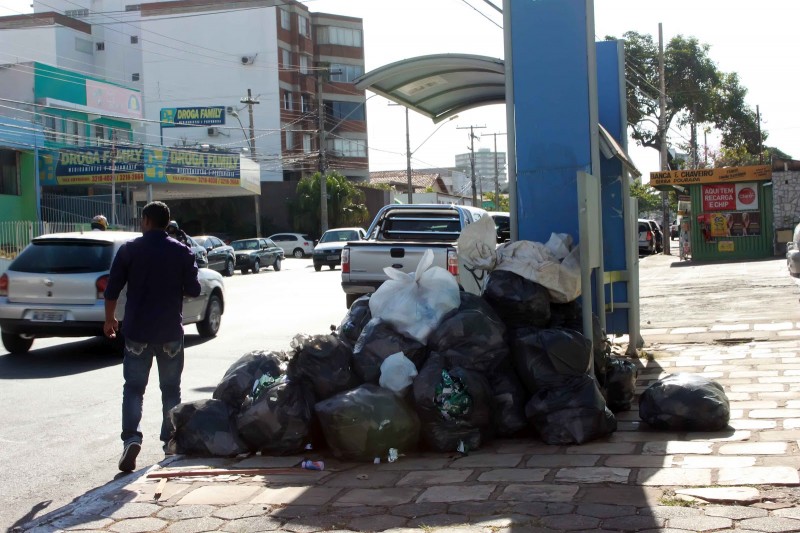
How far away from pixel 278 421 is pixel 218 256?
2767 cm

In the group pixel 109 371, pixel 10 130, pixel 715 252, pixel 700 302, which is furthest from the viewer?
pixel 10 130

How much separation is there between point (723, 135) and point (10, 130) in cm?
4454

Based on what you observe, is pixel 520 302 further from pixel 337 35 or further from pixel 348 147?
pixel 337 35

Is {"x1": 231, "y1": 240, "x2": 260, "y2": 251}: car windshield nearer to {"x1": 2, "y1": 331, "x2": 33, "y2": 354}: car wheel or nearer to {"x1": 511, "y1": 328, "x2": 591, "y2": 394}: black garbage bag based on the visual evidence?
{"x1": 2, "y1": 331, "x2": 33, "y2": 354}: car wheel

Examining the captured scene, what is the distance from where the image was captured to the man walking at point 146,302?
20.0ft

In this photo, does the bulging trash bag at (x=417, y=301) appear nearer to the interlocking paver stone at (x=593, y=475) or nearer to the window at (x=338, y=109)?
the interlocking paver stone at (x=593, y=475)

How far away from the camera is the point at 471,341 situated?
629 centimetres

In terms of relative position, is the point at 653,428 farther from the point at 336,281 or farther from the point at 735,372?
the point at 336,281

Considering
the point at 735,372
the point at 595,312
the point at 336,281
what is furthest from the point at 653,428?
the point at 336,281

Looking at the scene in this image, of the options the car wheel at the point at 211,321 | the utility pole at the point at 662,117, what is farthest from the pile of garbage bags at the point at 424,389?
the utility pole at the point at 662,117

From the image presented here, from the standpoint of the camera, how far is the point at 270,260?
37031 millimetres

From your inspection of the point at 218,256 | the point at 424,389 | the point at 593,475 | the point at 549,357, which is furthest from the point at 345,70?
the point at 593,475

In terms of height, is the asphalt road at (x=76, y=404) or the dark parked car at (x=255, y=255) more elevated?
the dark parked car at (x=255, y=255)

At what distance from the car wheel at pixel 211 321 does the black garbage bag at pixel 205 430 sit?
725 centimetres
